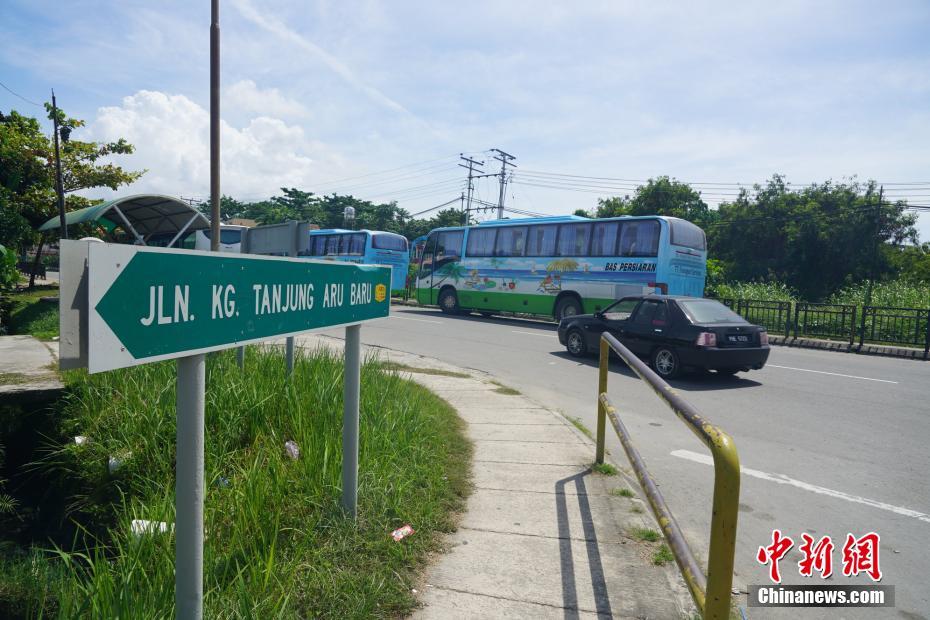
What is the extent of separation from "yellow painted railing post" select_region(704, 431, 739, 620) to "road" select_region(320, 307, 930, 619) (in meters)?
1.54

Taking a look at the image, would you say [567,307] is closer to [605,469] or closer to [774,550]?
[605,469]

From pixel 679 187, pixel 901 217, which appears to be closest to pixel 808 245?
pixel 901 217

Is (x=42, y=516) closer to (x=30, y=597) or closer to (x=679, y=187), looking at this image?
(x=30, y=597)

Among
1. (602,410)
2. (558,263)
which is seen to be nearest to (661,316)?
(602,410)

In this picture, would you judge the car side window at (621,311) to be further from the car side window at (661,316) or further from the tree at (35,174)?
the tree at (35,174)

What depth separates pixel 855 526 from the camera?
414 centimetres

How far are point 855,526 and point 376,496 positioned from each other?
3.27 m

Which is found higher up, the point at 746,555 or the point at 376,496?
the point at 376,496

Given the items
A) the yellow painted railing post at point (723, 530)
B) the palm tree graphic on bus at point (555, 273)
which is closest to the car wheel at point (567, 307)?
the palm tree graphic on bus at point (555, 273)

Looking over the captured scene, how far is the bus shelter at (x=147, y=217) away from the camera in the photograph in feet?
42.2

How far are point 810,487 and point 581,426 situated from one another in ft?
7.10

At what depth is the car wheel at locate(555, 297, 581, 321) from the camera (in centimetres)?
1853

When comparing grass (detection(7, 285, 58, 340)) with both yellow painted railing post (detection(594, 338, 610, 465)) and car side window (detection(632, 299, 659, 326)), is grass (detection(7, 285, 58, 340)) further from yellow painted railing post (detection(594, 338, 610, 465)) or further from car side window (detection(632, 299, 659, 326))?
car side window (detection(632, 299, 659, 326))

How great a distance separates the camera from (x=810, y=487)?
488cm
